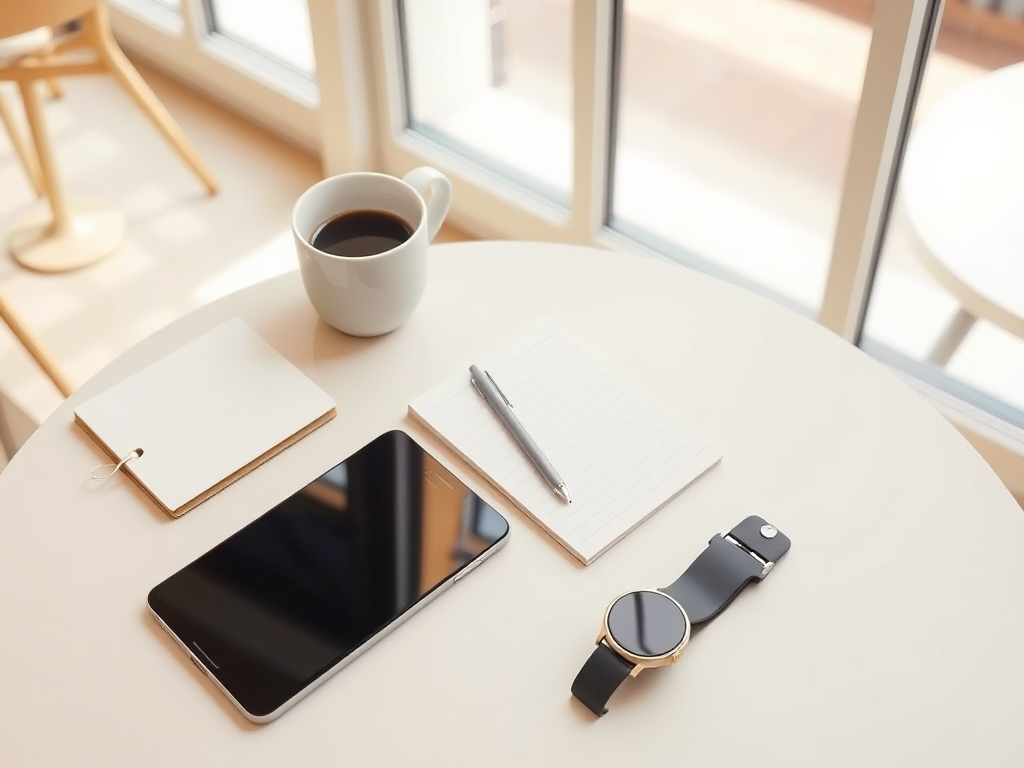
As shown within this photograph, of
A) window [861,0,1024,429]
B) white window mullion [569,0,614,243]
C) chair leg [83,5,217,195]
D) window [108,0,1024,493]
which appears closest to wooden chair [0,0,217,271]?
chair leg [83,5,217,195]

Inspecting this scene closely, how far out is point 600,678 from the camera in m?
0.74

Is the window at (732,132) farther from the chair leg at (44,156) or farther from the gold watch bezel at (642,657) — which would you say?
the gold watch bezel at (642,657)

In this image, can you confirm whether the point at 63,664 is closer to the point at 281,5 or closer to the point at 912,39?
the point at 912,39

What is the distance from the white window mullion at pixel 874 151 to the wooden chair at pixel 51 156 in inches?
43.4

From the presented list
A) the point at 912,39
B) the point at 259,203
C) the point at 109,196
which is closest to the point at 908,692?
the point at 912,39

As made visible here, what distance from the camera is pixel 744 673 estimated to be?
0.76 m

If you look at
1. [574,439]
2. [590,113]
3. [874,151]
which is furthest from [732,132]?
[574,439]

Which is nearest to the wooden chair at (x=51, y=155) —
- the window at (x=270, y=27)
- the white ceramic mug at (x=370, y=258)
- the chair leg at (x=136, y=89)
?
the chair leg at (x=136, y=89)

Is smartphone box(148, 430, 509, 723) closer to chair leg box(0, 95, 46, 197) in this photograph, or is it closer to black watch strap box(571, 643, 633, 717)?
black watch strap box(571, 643, 633, 717)

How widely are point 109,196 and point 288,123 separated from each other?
13.4 inches

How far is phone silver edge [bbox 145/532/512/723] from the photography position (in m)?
0.74

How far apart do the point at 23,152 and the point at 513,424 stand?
1.44m

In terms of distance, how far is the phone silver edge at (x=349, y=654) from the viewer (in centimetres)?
74

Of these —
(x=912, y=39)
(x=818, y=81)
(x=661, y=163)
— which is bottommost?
(x=661, y=163)
